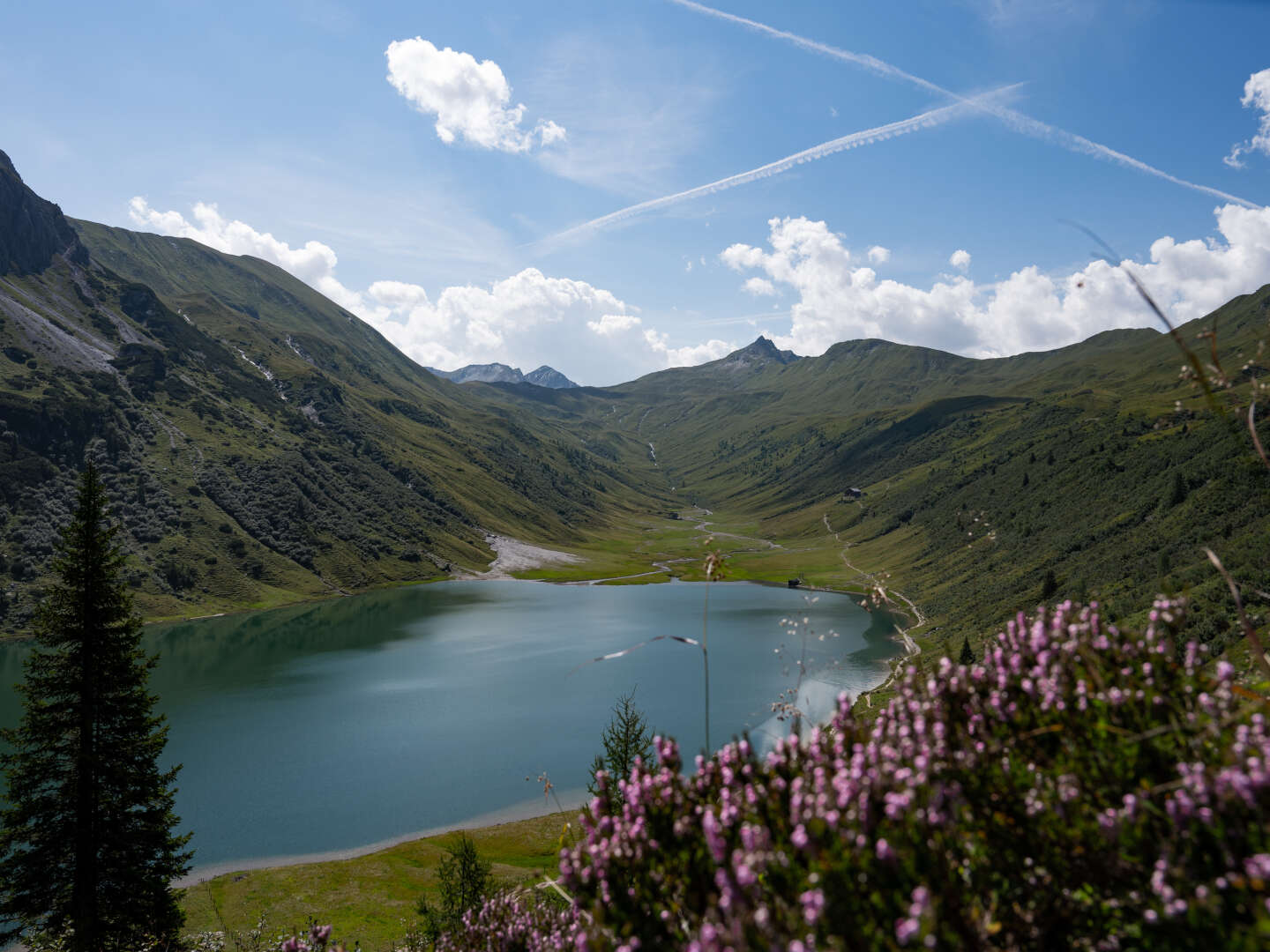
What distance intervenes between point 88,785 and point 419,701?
235 ft

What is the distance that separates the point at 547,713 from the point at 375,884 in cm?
3984

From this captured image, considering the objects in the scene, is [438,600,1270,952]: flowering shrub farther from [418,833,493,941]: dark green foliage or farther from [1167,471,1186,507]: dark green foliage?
[1167,471,1186,507]: dark green foliage

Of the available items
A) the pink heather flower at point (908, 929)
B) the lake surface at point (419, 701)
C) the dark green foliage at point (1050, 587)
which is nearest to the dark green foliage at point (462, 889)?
the lake surface at point (419, 701)

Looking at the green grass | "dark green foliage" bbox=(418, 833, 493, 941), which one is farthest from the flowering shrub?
the green grass

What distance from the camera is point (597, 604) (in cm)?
17400

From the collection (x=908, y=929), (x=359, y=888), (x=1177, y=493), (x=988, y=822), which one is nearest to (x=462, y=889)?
(x=359, y=888)

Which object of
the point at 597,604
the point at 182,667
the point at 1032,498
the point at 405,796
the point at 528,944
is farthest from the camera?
the point at 1032,498

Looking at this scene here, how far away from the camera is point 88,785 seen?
26.6m

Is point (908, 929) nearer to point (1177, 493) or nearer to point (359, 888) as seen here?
point (359, 888)

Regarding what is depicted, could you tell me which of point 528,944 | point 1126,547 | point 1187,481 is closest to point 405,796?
point 528,944

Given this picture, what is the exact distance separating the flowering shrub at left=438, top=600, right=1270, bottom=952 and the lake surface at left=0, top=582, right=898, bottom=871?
1780 cm

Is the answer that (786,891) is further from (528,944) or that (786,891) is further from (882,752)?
(528,944)

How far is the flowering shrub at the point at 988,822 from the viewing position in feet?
13.1

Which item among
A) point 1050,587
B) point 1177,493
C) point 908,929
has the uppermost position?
point 1177,493
